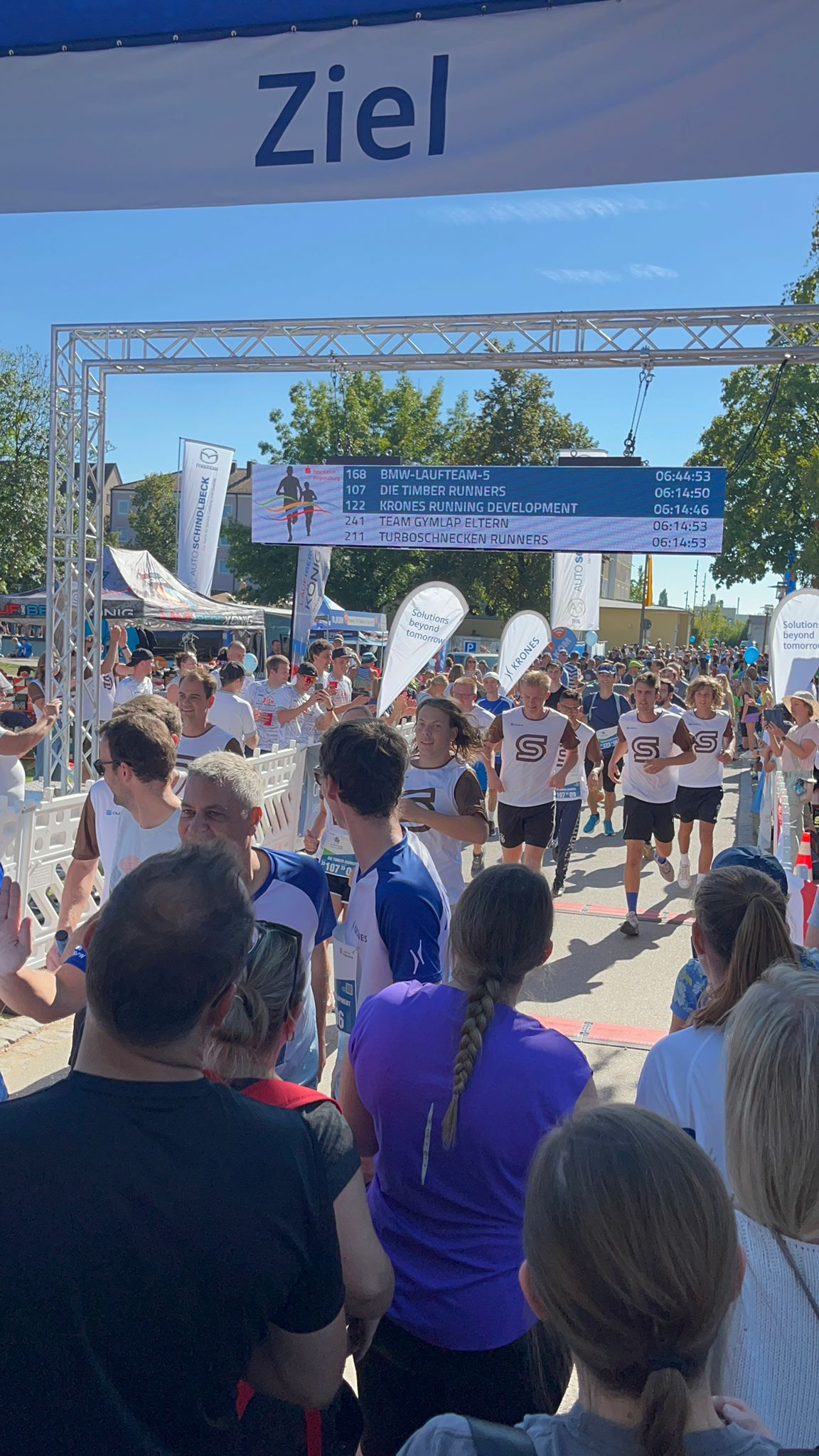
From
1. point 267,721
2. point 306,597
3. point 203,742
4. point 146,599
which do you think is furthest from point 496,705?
point 146,599

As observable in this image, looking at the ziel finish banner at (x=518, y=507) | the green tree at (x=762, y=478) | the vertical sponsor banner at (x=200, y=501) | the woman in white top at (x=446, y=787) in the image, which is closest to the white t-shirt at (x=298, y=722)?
the ziel finish banner at (x=518, y=507)

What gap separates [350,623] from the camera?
32.8 metres

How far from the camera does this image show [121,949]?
1512 millimetres

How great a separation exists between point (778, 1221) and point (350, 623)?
31.7 metres

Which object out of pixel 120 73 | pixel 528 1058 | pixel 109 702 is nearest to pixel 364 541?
pixel 109 702

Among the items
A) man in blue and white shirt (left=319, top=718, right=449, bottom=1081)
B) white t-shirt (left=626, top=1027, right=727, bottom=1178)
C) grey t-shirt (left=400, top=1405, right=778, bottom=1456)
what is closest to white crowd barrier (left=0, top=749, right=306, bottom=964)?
man in blue and white shirt (left=319, top=718, right=449, bottom=1081)

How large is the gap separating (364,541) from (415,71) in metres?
12.8

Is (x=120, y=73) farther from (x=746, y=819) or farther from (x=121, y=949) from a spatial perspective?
(x=746, y=819)

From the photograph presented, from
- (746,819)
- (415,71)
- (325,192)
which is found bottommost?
(746,819)

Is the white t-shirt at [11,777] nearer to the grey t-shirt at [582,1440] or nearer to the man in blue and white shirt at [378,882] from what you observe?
the man in blue and white shirt at [378,882]

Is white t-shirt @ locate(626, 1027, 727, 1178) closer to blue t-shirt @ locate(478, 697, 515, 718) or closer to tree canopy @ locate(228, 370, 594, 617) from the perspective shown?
blue t-shirt @ locate(478, 697, 515, 718)

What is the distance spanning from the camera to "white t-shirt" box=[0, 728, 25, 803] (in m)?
6.76

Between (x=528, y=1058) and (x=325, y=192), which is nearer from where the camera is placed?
(x=528, y=1058)

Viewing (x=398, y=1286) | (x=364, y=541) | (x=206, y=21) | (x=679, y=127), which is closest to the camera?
(x=398, y=1286)
